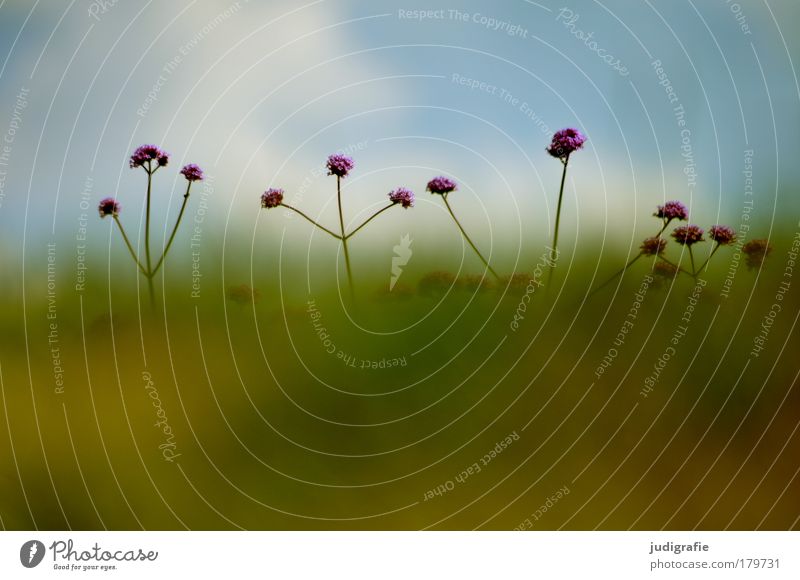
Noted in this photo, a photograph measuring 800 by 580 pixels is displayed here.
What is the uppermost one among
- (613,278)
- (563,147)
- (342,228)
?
(563,147)

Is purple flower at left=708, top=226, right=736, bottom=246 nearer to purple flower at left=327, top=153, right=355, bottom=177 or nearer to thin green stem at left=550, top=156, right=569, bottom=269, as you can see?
thin green stem at left=550, top=156, right=569, bottom=269

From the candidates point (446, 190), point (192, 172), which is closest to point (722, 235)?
point (446, 190)

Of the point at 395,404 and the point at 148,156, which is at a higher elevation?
the point at 148,156

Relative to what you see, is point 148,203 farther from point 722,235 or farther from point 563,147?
point 722,235

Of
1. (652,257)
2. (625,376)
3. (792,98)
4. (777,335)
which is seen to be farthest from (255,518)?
(792,98)

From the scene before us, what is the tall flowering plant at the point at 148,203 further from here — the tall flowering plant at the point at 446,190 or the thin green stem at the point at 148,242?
the tall flowering plant at the point at 446,190
